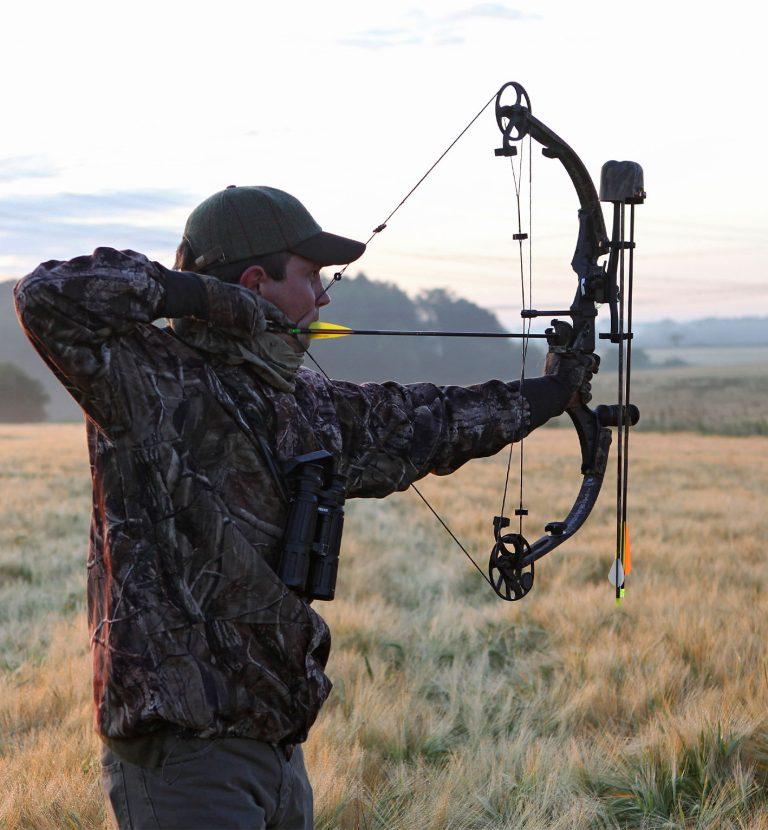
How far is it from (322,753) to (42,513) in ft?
33.7

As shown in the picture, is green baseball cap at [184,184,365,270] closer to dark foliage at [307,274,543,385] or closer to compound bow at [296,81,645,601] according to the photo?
compound bow at [296,81,645,601]

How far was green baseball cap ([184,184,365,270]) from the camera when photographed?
318 centimetres

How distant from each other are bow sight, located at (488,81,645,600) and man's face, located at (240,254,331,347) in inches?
38.1

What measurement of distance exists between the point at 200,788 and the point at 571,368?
1.98 m

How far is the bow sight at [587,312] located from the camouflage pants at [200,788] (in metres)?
1.25

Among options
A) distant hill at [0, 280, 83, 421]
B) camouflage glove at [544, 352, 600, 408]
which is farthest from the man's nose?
distant hill at [0, 280, 83, 421]

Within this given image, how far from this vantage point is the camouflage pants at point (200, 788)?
107 inches

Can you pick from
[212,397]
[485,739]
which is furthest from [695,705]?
[212,397]

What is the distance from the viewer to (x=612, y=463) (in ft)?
79.7

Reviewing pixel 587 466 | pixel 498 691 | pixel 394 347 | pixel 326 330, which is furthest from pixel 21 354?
pixel 326 330

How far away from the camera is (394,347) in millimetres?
98188

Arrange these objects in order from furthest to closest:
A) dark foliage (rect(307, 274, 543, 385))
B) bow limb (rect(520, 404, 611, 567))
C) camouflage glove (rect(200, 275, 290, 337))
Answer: dark foliage (rect(307, 274, 543, 385)) < bow limb (rect(520, 404, 611, 567)) < camouflage glove (rect(200, 275, 290, 337))

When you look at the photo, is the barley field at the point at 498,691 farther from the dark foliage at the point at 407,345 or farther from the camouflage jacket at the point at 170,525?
the dark foliage at the point at 407,345

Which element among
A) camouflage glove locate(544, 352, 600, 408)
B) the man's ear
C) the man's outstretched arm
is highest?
the man's ear
